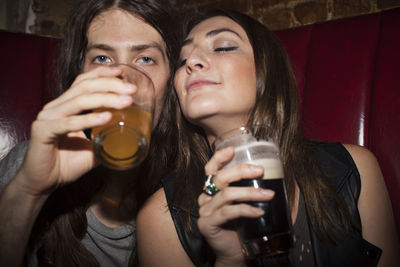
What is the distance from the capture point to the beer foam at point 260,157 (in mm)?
962

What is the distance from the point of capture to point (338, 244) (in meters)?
1.46

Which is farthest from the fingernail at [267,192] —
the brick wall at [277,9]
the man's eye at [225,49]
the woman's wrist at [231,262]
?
the brick wall at [277,9]

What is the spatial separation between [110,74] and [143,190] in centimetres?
103

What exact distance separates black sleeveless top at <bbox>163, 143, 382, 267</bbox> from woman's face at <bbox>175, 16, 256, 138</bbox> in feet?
1.64

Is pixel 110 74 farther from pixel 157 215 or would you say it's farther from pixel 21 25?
pixel 21 25

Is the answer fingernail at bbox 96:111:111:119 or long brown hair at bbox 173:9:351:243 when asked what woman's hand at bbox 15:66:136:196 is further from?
long brown hair at bbox 173:9:351:243

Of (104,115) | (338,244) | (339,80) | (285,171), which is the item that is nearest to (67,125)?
(104,115)

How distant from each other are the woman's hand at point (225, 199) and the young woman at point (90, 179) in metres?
0.57

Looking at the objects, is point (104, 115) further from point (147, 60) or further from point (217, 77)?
point (147, 60)

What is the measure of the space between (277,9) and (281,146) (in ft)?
6.27

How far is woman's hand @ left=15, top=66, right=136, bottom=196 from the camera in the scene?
0.94 meters

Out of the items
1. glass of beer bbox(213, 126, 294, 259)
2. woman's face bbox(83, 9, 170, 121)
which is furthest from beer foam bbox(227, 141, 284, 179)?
woman's face bbox(83, 9, 170, 121)

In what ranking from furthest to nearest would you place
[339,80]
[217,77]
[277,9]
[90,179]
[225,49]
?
[277,9]
[339,80]
[90,179]
[225,49]
[217,77]

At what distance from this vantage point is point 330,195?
60.0 inches
